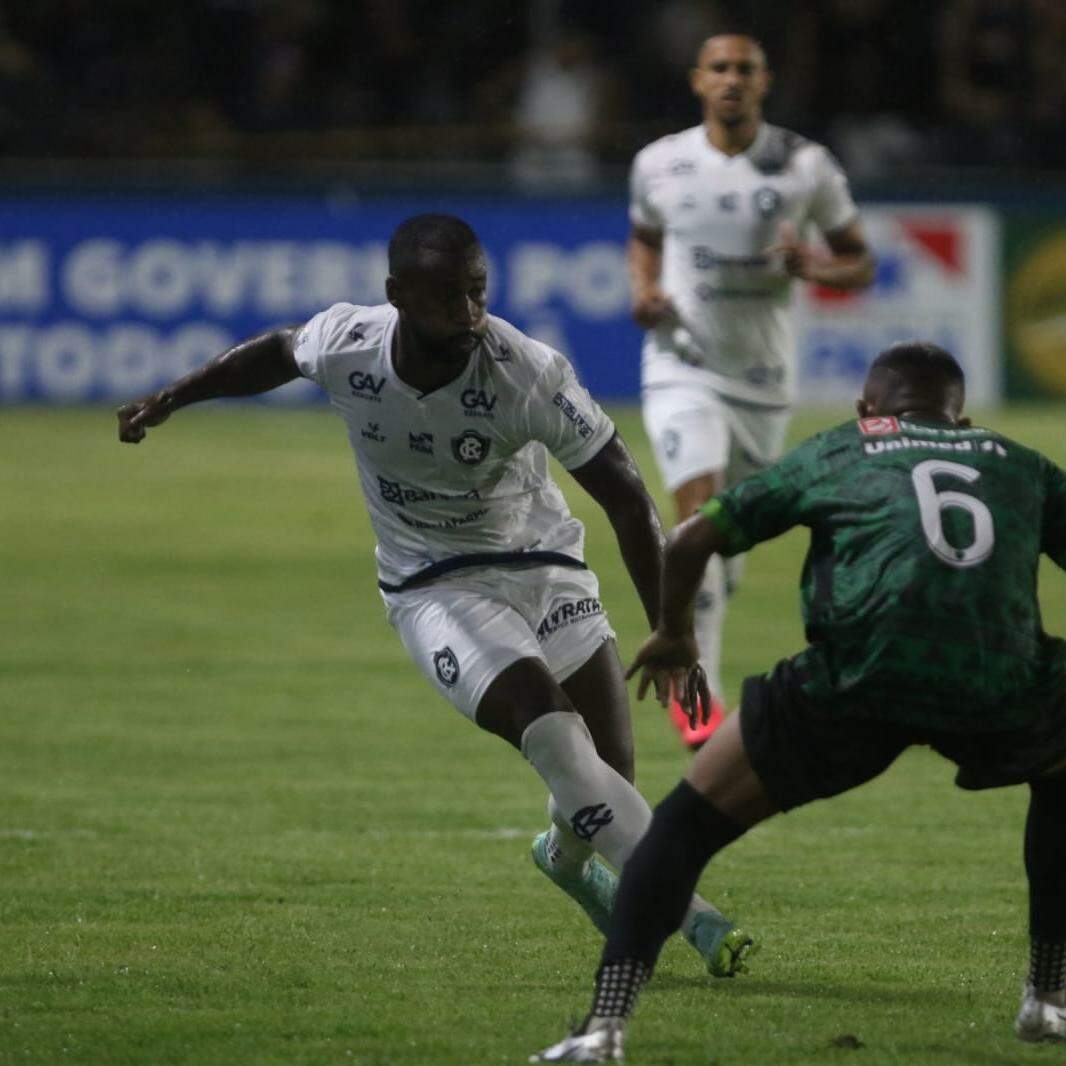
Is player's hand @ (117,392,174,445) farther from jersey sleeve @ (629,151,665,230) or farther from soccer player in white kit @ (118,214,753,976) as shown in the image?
jersey sleeve @ (629,151,665,230)

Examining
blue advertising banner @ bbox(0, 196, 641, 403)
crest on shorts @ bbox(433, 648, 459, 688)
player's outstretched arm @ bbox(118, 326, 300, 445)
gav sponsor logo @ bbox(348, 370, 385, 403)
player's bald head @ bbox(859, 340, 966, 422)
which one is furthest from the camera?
blue advertising banner @ bbox(0, 196, 641, 403)

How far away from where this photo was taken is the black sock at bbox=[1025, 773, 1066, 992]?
5332 millimetres

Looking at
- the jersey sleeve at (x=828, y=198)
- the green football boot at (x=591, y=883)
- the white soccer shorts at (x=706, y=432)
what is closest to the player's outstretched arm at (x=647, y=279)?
the white soccer shorts at (x=706, y=432)

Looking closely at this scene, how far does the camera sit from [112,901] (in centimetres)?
709

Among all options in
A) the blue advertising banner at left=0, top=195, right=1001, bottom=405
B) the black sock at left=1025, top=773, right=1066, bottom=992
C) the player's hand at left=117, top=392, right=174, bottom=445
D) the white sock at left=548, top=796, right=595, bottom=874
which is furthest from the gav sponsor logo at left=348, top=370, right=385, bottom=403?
the blue advertising banner at left=0, top=195, right=1001, bottom=405

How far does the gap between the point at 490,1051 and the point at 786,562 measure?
11.4 meters

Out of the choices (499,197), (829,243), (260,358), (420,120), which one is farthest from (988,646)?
(420,120)

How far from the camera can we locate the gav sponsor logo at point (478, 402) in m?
6.05

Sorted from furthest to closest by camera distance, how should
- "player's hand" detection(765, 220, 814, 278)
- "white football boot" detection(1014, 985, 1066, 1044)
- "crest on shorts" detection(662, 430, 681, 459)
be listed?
"crest on shorts" detection(662, 430, 681, 459) → "player's hand" detection(765, 220, 814, 278) → "white football boot" detection(1014, 985, 1066, 1044)

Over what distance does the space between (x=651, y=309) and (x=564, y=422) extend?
186 inches

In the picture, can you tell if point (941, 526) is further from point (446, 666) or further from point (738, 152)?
point (738, 152)

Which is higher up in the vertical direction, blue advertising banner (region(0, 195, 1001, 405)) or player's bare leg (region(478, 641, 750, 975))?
player's bare leg (region(478, 641, 750, 975))

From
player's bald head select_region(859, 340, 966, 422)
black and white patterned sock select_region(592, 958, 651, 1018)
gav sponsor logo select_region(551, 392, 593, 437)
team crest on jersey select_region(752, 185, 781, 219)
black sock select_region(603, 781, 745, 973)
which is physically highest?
player's bald head select_region(859, 340, 966, 422)

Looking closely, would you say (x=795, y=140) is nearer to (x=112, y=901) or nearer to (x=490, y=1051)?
(x=112, y=901)
